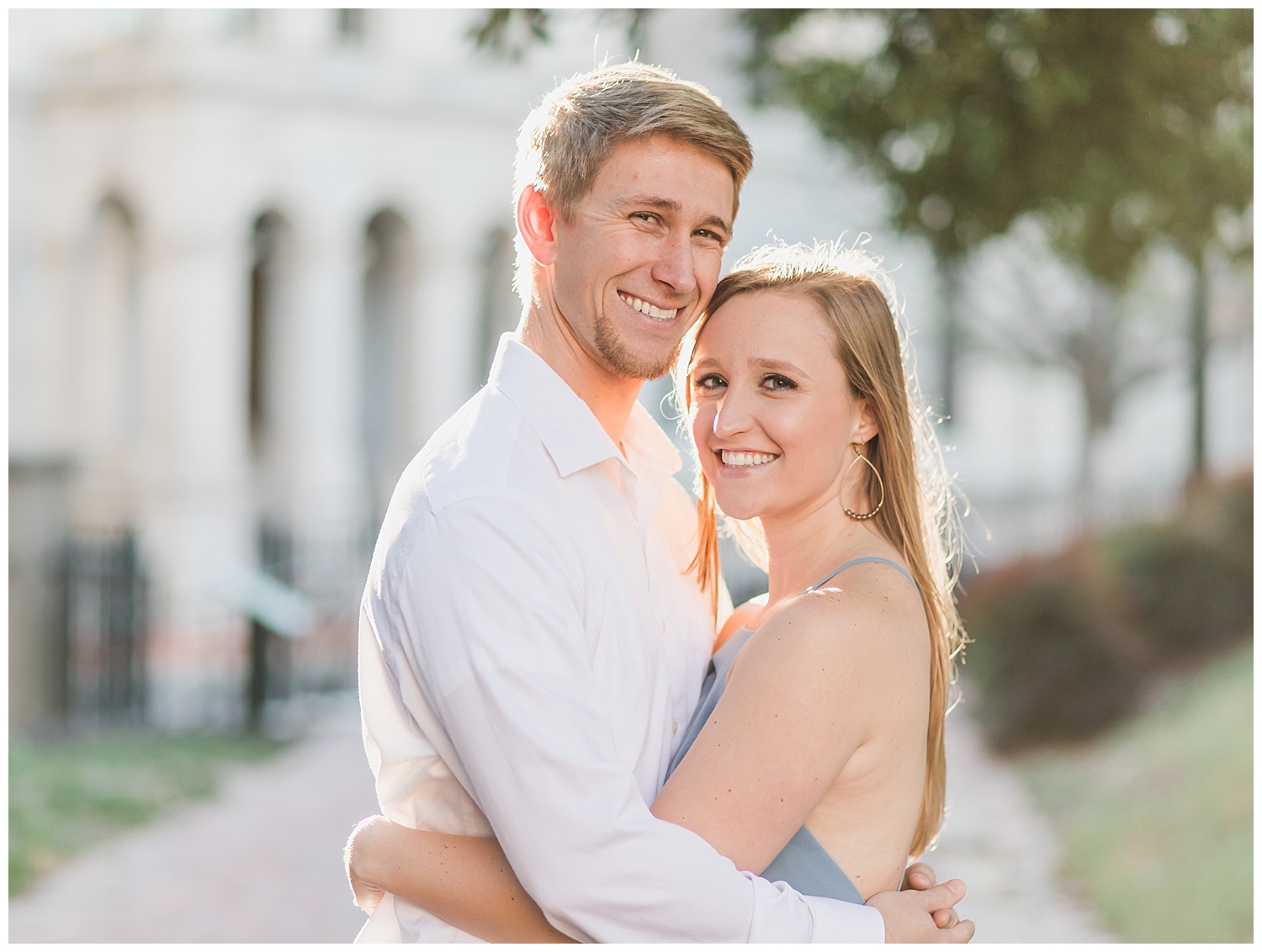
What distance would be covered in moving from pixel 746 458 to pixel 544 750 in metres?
0.88

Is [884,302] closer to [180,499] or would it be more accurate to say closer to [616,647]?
[616,647]

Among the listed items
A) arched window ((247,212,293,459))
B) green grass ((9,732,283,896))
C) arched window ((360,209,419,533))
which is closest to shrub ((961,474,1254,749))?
green grass ((9,732,283,896))

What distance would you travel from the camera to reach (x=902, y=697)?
2572mm

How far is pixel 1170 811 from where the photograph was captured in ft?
26.0

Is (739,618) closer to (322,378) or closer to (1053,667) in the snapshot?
(1053,667)

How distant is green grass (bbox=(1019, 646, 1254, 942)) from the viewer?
261 inches

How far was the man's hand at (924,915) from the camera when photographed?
102 inches

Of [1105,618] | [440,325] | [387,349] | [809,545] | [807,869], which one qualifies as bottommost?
[1105,618]

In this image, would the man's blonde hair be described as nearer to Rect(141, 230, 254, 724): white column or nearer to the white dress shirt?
→ the white dress shirt

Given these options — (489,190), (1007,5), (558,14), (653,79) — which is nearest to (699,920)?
(653,79)

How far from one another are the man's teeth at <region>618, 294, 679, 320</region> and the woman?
5.7 inches

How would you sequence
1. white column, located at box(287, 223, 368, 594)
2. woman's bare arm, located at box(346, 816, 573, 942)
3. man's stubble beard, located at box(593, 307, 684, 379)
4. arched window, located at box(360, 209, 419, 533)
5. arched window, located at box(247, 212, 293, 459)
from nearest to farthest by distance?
woman's bare arm, located at box(346, 816, 573, 942), man's stubble beard, located at box(593, 307, 684, 379), white column, located at box(287, 223, 368, 594), arched window, located at box(247, 212, 293, 459), arched window, located at box(360, 209, 419, 533)

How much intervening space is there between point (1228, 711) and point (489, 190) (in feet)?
35.4

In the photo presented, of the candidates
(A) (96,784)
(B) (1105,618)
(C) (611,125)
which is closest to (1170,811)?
(B) (1105,618)
